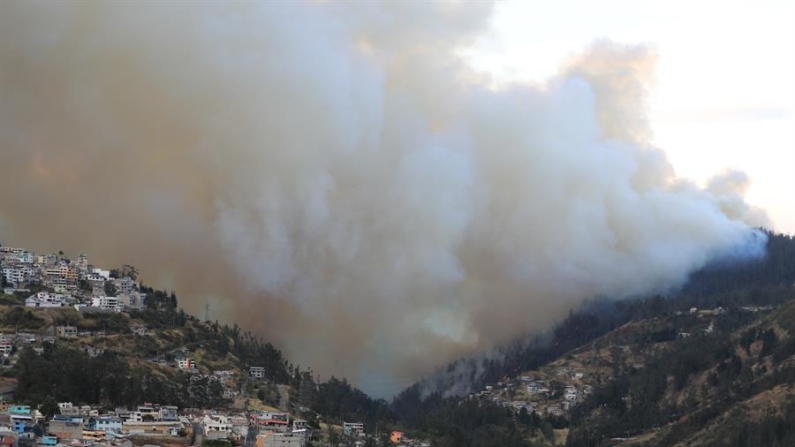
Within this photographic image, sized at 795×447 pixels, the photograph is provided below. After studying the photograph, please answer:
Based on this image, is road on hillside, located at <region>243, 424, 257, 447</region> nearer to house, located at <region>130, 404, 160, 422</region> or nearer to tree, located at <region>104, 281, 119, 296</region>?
house, located at <region>130, 404, 160, 422</region>

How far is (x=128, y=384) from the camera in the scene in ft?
240

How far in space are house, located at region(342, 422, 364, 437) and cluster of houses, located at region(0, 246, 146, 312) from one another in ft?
59.6

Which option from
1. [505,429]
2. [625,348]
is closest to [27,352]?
[505,429]

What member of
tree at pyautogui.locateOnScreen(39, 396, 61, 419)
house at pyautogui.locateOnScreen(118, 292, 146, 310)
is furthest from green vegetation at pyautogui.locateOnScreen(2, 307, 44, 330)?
tree at pyautogui.locateOnScreen(39, 396, 61, 419)

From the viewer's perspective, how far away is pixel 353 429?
79812 millimetres

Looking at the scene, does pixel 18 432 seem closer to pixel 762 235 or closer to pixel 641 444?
pixel 641 444

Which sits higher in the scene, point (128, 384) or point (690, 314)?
point (690, 314)

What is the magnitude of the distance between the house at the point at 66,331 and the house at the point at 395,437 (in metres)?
19.6

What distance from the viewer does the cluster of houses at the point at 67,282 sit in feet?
290

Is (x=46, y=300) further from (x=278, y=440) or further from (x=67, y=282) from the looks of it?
(x=278, y=440)

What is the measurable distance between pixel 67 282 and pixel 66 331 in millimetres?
12362

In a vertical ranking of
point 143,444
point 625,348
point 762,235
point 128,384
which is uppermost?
point 762,235

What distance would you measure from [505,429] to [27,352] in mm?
36361

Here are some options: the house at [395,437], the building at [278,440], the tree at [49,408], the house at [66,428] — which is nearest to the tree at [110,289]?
the house at [395,437]
